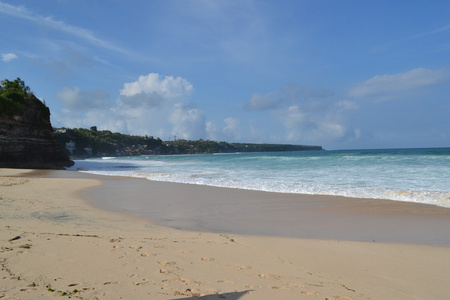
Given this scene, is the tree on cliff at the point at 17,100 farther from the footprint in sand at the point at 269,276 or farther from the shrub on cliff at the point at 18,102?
the footprint in sand at the point at 269,276

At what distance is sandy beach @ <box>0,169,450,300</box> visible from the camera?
3.08 m

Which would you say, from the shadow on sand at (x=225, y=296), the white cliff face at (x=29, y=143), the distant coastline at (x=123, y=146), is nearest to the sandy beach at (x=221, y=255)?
the shadow on sand at (x=225, y=296)

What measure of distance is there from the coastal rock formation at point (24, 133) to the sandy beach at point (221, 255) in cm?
2381

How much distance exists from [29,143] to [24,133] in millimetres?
1184

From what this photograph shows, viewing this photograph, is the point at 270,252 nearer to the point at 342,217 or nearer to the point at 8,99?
the point at 342,217

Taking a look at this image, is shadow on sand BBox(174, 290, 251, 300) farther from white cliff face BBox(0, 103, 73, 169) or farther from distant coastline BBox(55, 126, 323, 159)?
distant coastline BBox(55, 126, 323, 159)

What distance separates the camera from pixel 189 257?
414cm

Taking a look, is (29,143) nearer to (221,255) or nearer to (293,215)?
(293,215)

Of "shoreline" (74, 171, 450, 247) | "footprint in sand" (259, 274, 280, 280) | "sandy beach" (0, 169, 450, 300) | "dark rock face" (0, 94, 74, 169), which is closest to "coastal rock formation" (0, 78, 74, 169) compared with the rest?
"dark rock face" (0, 94, 74, 169)

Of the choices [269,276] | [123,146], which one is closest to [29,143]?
A: [269,276]

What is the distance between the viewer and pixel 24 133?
28344 mm

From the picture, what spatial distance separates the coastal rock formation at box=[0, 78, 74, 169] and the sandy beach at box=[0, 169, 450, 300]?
23806 millimetres

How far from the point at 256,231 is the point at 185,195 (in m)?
5.67

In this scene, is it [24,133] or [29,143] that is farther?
[29,143]
